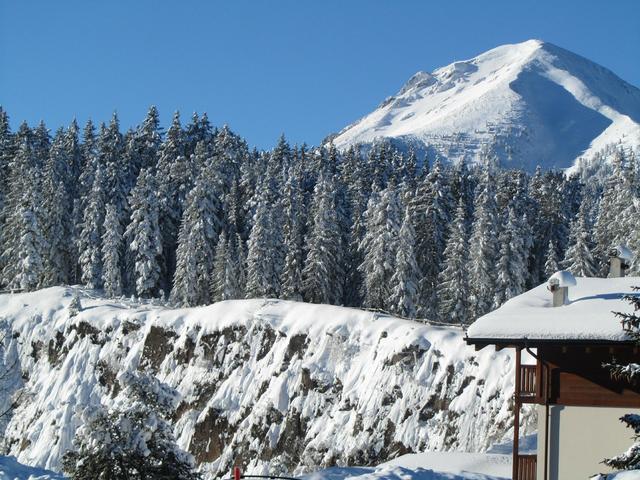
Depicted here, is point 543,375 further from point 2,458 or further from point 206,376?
point 206,376

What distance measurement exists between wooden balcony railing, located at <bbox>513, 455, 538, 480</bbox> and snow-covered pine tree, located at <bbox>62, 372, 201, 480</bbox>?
29.8ft

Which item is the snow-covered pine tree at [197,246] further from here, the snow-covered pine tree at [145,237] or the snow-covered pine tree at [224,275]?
the snow-covered pine tree at [145,237]

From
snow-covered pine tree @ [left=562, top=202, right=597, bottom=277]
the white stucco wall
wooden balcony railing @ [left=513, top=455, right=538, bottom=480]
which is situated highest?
snow-covered pine tree @ [left=562, top=202, right=597, bottom=277]

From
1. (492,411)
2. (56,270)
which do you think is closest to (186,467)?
(492,411)

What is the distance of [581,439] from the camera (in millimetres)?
20438

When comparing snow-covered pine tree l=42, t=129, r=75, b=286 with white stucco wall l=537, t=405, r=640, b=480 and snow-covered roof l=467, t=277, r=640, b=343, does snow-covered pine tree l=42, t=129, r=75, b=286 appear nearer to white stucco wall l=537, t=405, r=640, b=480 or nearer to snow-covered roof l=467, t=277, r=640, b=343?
snow-covered roof l=467, t=277, r=640, b=343

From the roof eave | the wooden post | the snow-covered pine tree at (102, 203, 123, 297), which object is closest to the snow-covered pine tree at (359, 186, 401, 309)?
the snow-covered pine tree at (102, 203, 123, 297)

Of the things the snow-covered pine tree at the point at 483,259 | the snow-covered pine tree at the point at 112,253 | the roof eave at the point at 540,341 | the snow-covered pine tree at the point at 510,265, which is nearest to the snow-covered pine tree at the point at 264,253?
the snow-covered pine tree at the point at 112,253

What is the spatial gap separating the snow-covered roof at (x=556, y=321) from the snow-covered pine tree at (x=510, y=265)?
4032 cm

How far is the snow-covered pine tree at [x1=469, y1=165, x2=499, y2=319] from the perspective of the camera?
6297 centimetres

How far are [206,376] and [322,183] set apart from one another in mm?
27292

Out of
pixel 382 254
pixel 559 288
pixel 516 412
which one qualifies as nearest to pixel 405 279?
pixel 382 254

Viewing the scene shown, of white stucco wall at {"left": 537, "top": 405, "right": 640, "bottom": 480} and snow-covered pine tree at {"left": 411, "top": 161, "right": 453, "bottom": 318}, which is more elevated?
snow-covered pine tree at {"left": 411, "top": 161, "right": 453, "bottom": 318}

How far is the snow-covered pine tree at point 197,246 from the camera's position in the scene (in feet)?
219
